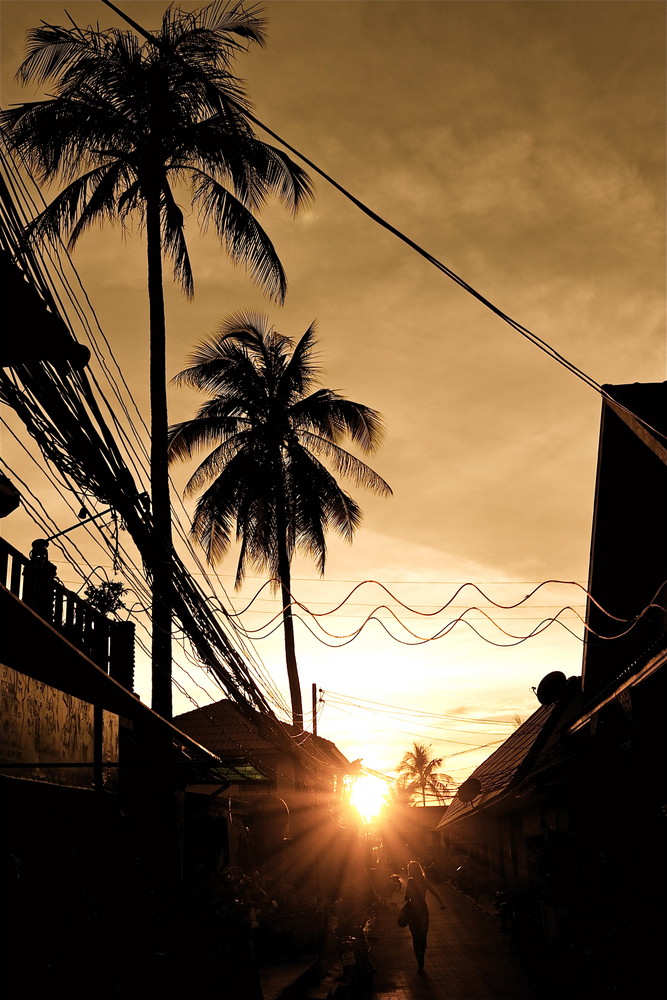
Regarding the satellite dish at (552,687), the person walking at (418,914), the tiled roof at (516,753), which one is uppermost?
the satellite dish at (552,687)

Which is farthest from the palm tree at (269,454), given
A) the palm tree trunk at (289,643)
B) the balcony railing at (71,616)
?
the balcony railing at (71,616)

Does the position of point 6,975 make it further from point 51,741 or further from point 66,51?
point 66,51

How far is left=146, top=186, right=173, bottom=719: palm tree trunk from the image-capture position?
11.9m

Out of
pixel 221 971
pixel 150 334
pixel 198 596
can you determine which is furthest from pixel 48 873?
pixel 150 334

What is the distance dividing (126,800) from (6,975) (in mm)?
6837

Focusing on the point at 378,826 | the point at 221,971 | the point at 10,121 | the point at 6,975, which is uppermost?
the point at 10,121

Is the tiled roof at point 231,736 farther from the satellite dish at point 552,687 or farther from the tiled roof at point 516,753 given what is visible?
the satellite dish at point 552,687

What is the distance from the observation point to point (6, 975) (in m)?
5.04

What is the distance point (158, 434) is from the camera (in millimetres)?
13039

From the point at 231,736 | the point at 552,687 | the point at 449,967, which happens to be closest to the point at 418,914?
the point at 449,967

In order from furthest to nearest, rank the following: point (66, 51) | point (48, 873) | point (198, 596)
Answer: point (66, 51)
point (198, 596)
point (48, 873)

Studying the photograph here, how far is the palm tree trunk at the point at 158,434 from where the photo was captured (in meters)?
11.9

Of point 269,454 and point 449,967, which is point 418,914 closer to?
point 449,967

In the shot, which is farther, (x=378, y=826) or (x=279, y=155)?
(x=378, y=826)
